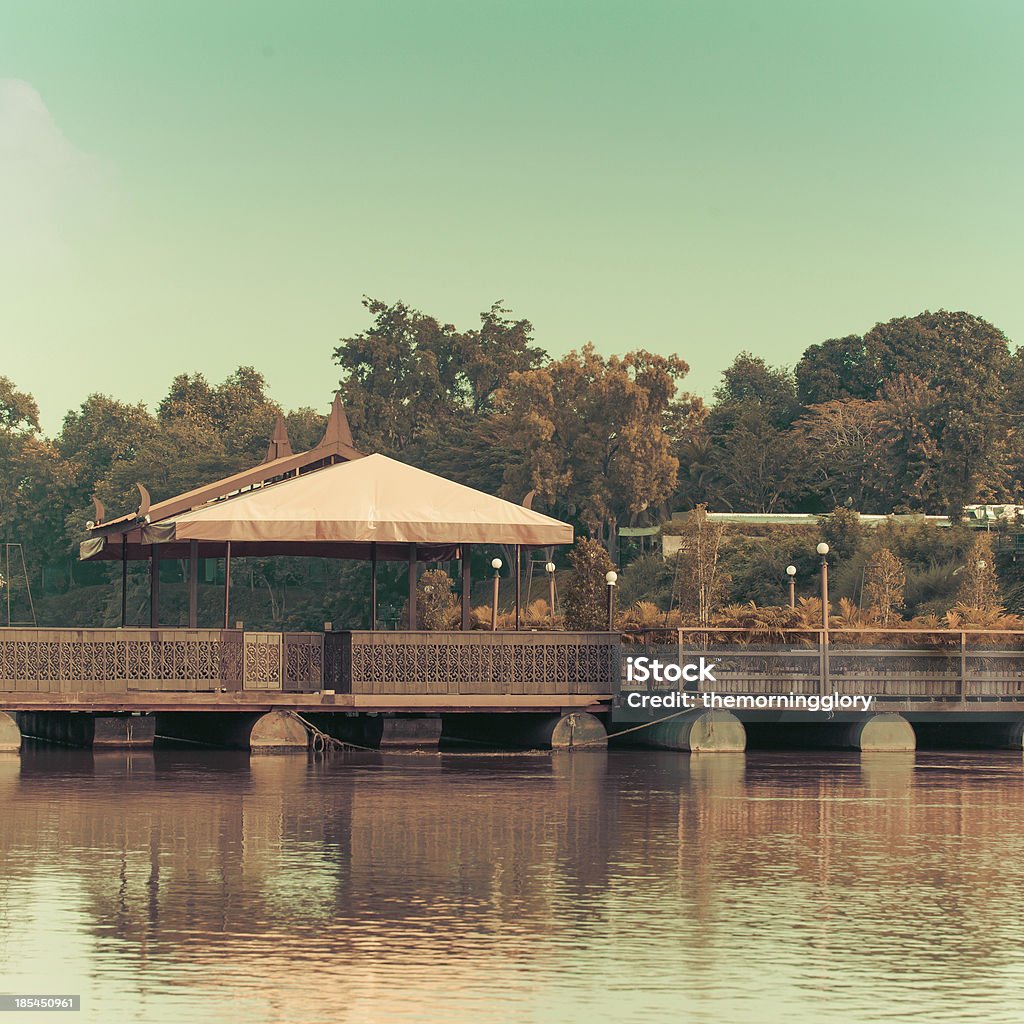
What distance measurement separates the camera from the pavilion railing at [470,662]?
112 feet

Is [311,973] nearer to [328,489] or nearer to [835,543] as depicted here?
[328,489]

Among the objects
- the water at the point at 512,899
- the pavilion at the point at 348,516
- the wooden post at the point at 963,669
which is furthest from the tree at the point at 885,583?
the water at the point at 512,899

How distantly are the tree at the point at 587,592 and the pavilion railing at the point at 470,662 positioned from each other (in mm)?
6317

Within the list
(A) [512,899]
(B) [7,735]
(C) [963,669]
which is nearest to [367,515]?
(B) [7,735]

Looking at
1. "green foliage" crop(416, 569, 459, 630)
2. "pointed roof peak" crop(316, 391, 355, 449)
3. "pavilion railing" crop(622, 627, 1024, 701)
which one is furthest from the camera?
"green foliage" crop(416, 569, 459, 630)

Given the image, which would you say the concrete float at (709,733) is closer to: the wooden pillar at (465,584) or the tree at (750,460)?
the wooden pillar at (465,584)

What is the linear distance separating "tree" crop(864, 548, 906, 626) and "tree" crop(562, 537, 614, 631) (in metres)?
9.57

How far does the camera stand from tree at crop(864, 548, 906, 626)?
203 ft

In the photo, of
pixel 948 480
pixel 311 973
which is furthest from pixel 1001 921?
pixel 948 480

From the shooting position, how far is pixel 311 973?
43.1ft

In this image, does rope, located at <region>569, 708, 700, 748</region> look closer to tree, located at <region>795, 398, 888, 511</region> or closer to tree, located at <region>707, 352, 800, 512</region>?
tree, located at <region>795, 398, 888, 511</region>

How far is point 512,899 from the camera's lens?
16.6 m

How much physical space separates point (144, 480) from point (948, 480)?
4589 cm

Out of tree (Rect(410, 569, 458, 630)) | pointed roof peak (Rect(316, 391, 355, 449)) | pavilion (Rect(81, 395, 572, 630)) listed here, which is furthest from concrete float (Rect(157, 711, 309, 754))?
tree (Rect(410, 569, 458, 630))
